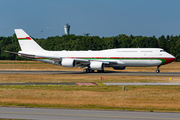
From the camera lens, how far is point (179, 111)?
55.9 ft

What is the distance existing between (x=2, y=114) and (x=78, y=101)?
7435 millimetres

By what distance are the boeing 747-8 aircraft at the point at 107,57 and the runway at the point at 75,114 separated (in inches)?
1291

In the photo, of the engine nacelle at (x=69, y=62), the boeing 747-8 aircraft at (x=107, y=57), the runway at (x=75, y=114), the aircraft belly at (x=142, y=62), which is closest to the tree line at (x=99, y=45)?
the boeing 747-8 aircraft at (x=107, y=57)

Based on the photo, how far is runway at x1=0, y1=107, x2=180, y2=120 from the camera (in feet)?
47.9

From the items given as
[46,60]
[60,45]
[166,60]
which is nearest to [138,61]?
[166,60]

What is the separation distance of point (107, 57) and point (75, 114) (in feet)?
120

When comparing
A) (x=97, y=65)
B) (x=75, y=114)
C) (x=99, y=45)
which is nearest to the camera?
(x=75, y=114)

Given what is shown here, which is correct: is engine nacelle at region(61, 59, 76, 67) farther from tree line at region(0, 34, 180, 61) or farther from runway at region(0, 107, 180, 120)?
tree line at region(0, 34, 180, 61)

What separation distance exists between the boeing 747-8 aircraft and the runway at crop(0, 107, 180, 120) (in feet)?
108

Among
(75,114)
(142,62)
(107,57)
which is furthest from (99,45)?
(75,114)

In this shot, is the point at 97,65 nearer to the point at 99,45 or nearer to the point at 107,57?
the point at 107,57

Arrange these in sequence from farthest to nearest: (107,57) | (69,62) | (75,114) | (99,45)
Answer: (99,45)
(107,57)
(69,62)
(75,114)

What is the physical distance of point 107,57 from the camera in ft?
169

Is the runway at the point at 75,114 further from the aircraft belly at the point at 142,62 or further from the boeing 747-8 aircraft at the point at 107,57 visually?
the aircraft belly at the point at 142,62
